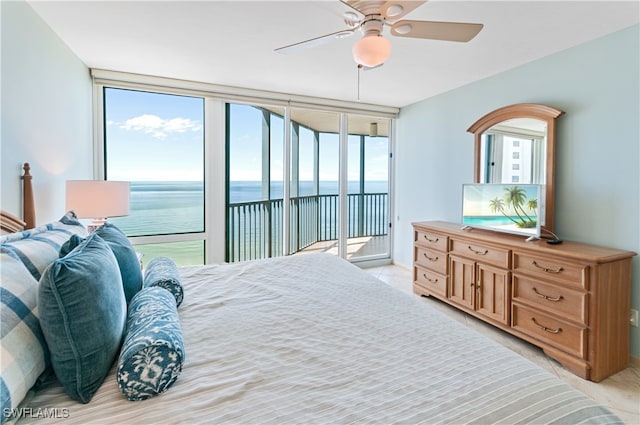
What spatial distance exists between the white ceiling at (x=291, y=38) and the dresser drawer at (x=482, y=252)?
1.70m

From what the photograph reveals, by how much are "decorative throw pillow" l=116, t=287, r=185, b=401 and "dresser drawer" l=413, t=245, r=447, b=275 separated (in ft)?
9.62

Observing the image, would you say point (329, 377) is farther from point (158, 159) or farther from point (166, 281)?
point (158, 159)

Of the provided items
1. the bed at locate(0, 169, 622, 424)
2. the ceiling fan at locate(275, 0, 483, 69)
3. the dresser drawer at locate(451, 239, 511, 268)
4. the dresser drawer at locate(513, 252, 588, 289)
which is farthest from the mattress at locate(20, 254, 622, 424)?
the dresser drawer at locate(451, 239, 511, 268)

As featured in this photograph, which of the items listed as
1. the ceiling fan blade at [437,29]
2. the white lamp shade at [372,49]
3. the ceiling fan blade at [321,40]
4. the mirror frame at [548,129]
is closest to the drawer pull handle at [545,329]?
the mirror frame at [548,129]

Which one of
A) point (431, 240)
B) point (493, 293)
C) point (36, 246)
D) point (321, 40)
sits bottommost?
→ point (493, 293)

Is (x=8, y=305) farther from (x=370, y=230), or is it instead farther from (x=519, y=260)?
(x=370, y=230)

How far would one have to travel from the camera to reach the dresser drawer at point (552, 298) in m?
2.15

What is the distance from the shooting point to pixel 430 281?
11.7 feet

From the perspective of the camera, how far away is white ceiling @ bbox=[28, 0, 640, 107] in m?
2.03

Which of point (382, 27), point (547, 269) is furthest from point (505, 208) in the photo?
point (382, 27)

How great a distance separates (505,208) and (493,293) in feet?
2.60

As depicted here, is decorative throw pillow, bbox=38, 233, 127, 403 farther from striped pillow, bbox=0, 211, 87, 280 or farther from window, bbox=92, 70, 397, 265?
window, bbox=92, 70, 397, 265

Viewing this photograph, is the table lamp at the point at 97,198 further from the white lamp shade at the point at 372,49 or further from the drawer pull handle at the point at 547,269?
the drawer pull handle at the point at 547,269

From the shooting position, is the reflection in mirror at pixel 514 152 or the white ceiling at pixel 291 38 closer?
the white ceiling at pixel 291 38
